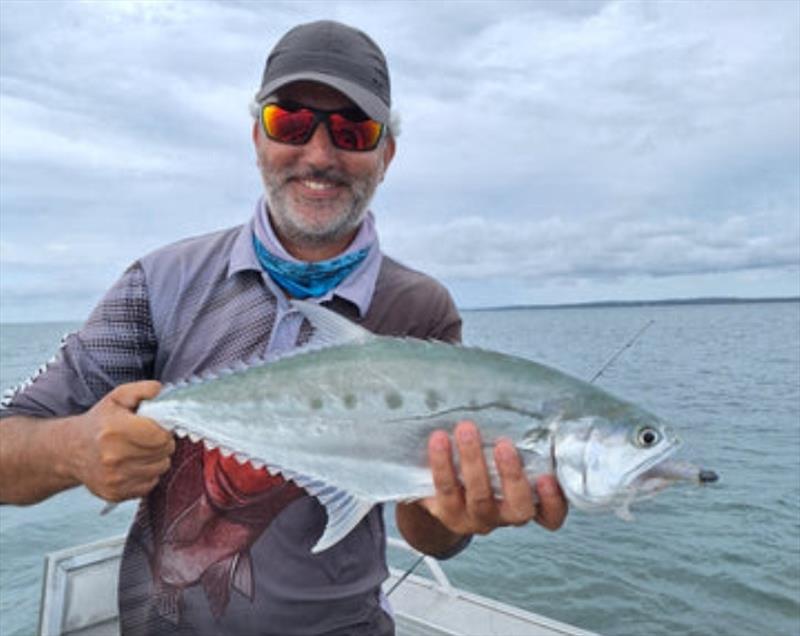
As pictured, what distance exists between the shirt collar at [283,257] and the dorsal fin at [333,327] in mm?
328

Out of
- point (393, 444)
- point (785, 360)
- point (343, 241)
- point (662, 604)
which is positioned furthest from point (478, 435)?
point (785, 360)

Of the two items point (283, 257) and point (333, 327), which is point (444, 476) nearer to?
point (333, 327)

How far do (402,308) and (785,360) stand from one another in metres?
53.2

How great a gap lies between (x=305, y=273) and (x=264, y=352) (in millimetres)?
345

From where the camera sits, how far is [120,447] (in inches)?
98.1

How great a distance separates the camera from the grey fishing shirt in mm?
2875

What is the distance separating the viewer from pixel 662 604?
10961 millimetres

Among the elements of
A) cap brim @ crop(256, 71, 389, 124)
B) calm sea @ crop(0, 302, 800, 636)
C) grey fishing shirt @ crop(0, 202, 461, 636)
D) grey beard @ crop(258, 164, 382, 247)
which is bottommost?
Result: calm sea @ crop(0, 302, 800, 636)

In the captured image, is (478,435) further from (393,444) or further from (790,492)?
(790,492)

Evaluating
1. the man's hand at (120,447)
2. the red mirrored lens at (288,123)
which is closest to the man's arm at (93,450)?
the man's hand at (120,447)

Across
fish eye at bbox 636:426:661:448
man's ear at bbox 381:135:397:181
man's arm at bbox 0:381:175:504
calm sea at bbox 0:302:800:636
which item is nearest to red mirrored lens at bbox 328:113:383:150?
man's ear at bbox 381:135:397:181

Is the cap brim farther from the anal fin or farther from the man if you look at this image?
the anal fin

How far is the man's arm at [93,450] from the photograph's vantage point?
2502 mm

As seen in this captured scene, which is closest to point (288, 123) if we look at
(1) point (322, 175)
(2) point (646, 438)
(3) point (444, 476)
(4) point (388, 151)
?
(1) point (322, 175)
